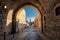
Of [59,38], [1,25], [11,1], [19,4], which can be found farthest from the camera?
[19,4]

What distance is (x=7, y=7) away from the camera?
12969 millimetres

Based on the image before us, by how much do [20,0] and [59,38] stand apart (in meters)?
7.15

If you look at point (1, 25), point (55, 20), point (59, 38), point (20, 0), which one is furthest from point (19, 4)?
point (59, 38)

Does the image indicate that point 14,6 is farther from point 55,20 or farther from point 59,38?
point 59,38

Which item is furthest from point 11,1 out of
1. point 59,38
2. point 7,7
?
point 59,38

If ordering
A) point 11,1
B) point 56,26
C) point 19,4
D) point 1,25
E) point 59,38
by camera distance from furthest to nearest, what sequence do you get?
point 19,4 < point 11,1 < point 1,25 < point 56,26 < point 59,38

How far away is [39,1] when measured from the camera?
13.5 meters

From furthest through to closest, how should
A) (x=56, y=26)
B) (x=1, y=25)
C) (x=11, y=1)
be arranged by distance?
(x=11, y=1) < (x=1, y=25) < (x=56, y=26)

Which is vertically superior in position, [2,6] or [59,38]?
[2,6]

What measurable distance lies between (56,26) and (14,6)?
6589 millimetres

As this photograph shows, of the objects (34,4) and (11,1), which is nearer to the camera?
(11,1)

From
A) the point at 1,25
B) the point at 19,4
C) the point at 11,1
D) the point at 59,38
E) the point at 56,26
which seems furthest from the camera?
the point at 19,4

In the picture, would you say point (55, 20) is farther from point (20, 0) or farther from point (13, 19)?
point (13, 19)

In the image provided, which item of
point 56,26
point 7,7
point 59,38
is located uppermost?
point 7,7
